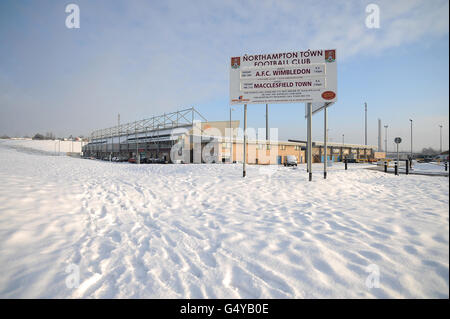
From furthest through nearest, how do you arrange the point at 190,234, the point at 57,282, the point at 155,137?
the point at 155,137 → the point at 190,234 → the point at 57,282

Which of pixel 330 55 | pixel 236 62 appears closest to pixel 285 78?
pixel 330 55

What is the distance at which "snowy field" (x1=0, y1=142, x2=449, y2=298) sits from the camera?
2.15 meters

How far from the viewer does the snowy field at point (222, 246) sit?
2.15 m

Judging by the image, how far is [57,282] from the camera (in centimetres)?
229

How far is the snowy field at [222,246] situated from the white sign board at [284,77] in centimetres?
532

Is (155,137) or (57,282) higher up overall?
(155,137)

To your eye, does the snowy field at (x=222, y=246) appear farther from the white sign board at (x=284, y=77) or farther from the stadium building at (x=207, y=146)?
the stadium building at (x=207, y=146)

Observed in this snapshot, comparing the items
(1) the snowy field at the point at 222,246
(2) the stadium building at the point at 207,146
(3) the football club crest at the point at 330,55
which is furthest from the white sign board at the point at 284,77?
(2) the stadium building at the point at 207,146

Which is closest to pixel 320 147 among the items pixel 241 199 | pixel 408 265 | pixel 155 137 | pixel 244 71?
pixel 155 137

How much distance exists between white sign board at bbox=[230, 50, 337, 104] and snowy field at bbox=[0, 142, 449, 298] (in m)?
5.32

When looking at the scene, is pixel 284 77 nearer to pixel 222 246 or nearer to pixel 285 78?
pixel 285 78
